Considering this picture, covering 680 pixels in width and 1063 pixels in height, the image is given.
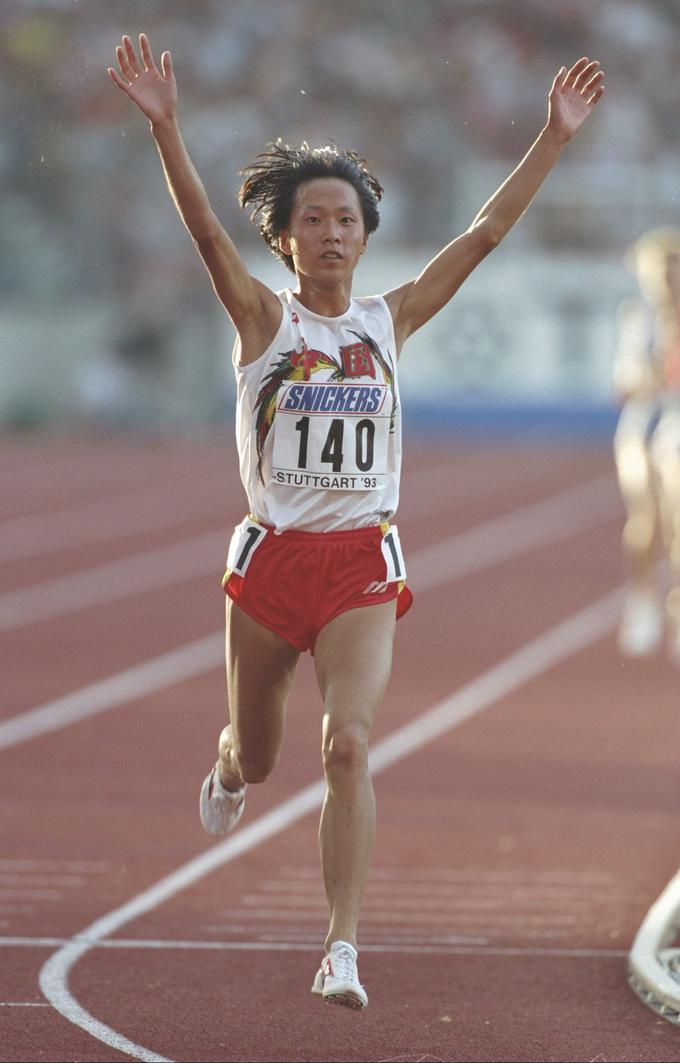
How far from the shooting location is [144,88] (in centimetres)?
429

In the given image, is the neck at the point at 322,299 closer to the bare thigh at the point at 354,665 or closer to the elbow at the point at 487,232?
the elbow at the point at 487,232

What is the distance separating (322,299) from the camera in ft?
14.7

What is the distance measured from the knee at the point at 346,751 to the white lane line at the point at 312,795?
30.0 inches

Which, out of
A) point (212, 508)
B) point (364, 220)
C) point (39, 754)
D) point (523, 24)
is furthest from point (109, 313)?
point (364, 220)

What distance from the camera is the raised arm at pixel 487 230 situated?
4527mm

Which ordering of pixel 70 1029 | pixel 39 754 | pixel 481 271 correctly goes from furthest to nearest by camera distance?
pixel 481 271, pixel 39 754, pixel 70 1029

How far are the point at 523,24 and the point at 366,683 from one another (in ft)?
77.7

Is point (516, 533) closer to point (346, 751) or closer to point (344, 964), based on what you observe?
point (346, 751)

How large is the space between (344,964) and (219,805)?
1430 millimetres

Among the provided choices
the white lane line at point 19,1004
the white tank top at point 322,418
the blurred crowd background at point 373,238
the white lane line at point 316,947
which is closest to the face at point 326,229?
the white tank top at point 322,418

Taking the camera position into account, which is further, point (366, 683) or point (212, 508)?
point (212, 508)

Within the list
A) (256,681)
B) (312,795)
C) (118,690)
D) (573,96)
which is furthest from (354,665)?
(118,690)

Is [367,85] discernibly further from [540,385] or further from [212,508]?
[212,508]

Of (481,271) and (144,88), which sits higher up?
(144,88)
